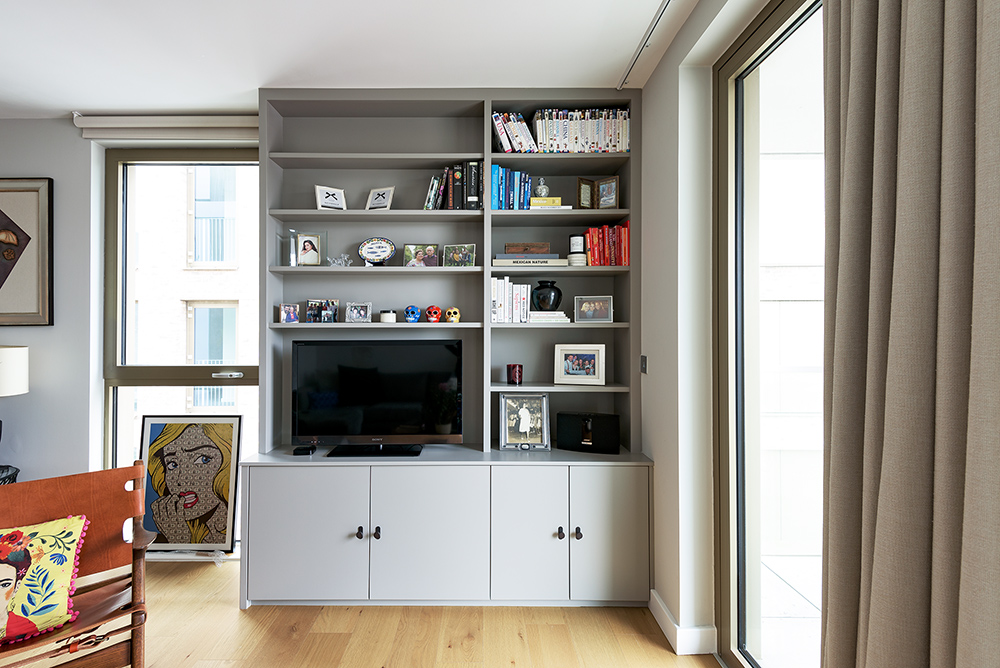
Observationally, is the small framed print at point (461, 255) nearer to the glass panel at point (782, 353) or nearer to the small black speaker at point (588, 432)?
the small black speaker at point (588, 432)

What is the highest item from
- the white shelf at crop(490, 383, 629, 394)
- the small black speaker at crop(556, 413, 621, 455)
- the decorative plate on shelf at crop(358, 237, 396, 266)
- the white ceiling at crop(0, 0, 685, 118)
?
the white ceiling at crop(0, 0, 685, 118)

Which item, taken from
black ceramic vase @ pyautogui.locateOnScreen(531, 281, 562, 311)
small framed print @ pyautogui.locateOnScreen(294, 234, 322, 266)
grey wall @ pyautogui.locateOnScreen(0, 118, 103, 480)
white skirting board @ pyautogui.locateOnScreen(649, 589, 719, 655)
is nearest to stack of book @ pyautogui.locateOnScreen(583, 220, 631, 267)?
black ceramic vase @ pyautogui.locateOnScreen(531, 281, 562, 311)

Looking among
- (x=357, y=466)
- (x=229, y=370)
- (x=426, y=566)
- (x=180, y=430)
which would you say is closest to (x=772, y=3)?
(x=357, y=466)

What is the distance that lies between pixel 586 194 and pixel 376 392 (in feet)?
5.06

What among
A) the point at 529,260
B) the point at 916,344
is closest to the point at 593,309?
the point at 529,260

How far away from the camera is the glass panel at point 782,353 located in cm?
161

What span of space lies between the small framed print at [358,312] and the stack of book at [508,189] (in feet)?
2.89

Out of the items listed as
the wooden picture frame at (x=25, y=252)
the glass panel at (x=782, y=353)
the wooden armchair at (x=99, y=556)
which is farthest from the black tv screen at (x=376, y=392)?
the wooden picture frame at (x=25, y=252)

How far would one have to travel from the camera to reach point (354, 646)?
2.35m

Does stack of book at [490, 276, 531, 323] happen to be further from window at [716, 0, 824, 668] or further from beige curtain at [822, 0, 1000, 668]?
beige curtain at [822, 0, 1000, 668]

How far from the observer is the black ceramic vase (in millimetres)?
2961

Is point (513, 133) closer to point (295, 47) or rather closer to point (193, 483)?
point (295, 47)

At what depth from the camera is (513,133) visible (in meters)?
2.88

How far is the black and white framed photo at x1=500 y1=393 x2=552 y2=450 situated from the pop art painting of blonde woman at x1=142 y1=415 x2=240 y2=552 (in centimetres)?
157
